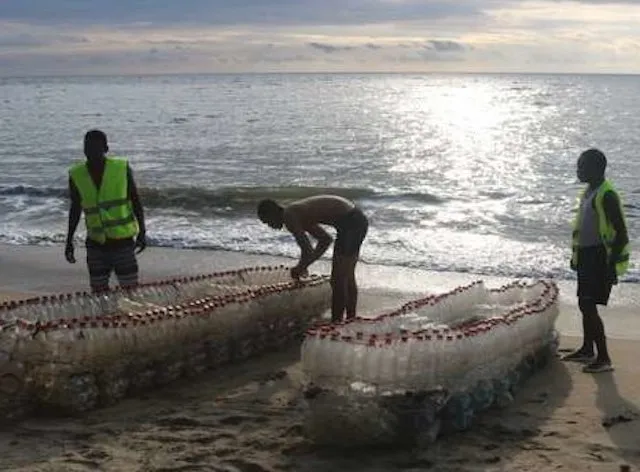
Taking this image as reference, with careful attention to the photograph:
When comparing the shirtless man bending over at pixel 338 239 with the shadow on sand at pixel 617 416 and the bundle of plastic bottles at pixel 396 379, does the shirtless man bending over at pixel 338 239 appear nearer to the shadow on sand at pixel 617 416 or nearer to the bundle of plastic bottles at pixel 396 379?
the bundle of plastic bottles at pixel 396 379

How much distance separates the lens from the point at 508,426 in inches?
251

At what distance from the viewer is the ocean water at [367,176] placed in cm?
1545

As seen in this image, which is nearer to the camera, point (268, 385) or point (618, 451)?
point (618, 451)

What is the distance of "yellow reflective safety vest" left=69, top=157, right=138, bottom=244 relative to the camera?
307 inches

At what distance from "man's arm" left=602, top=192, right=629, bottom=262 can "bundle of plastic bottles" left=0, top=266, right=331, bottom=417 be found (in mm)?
2735

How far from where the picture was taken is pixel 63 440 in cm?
606

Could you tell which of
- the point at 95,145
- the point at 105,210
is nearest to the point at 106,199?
the point at 105,210

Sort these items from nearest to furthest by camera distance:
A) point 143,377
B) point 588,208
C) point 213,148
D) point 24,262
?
point 143,377 < point 588,208 < point 24,262 < point 213,148

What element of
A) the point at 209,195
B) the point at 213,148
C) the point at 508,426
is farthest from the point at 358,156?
the point at 508,426

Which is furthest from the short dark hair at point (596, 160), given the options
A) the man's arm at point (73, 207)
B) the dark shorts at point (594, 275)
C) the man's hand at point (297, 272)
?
the man's arm at point (73, 207)

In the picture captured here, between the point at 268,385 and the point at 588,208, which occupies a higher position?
the point at 588,208

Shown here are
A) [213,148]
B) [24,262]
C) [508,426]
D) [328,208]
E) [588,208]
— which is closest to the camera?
[508,426]

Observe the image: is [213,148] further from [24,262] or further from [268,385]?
[268,385]

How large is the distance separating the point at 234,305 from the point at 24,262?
23.2 ft
